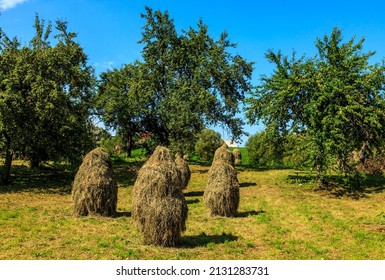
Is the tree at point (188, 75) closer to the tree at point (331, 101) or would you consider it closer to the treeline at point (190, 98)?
the treeline at point (190, 98)

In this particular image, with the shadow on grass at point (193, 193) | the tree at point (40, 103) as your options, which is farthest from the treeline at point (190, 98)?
the shadow on grass at point (193, 193)

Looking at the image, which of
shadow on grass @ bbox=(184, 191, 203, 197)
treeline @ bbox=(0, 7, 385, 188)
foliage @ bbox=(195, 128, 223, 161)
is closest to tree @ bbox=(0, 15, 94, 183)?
treeline @ bbox=(0, 7, 385, 188)

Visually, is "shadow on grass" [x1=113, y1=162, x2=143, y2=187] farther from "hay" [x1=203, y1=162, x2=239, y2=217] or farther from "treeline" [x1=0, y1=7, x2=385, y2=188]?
"hay" [x1=203, y1=162, x2=239, y2=217]

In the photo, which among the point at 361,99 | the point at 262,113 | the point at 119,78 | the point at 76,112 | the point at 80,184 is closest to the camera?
the point at 80,184

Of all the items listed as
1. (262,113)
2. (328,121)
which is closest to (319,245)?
(328,121)

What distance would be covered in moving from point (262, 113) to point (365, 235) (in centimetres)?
1597

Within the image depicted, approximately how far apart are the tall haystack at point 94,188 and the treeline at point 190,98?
36.7 ft

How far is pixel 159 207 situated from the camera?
1223 cm

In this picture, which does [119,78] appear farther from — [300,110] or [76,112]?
[300,110]

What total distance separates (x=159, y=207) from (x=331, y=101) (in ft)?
60.5

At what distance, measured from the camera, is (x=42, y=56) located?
28484 millimetres

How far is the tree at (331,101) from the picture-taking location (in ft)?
83.3

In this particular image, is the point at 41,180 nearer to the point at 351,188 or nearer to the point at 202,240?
the point at 202,240

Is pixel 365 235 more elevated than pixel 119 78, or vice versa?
pixel 119 78
